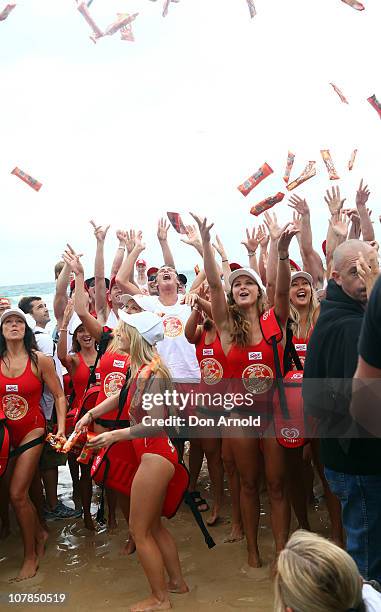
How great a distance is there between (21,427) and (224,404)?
5.01 ft

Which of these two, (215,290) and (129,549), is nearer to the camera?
(215,290)

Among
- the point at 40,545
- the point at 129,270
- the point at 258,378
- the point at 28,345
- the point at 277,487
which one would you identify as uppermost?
the point at 129,270

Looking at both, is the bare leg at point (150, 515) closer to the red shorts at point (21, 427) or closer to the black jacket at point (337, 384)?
the black jacket at point (337, 384)

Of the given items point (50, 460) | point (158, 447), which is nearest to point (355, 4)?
point (158, 447)

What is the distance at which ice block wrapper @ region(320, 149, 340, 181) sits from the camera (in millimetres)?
6552

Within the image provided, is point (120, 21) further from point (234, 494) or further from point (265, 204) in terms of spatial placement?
point (234, 494)

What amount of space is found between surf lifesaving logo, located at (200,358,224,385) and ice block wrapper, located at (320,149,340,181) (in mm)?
2658

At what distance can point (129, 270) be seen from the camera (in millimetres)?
6004

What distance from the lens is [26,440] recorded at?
457 cm

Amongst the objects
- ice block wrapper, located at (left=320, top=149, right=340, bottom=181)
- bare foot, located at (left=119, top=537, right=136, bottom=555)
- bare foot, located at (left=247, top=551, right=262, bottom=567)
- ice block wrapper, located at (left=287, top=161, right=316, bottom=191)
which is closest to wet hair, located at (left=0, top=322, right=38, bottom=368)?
bare foot, located at (left=119, top=537, right=136, bottom=555)

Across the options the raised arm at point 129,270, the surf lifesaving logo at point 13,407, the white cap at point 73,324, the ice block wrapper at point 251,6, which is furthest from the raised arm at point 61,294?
the ice block wrapper at point 251,6

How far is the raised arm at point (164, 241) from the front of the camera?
672cm

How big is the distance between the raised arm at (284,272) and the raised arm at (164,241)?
2.63 metres

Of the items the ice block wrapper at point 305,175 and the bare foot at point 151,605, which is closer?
the bare foot at point 151,605
